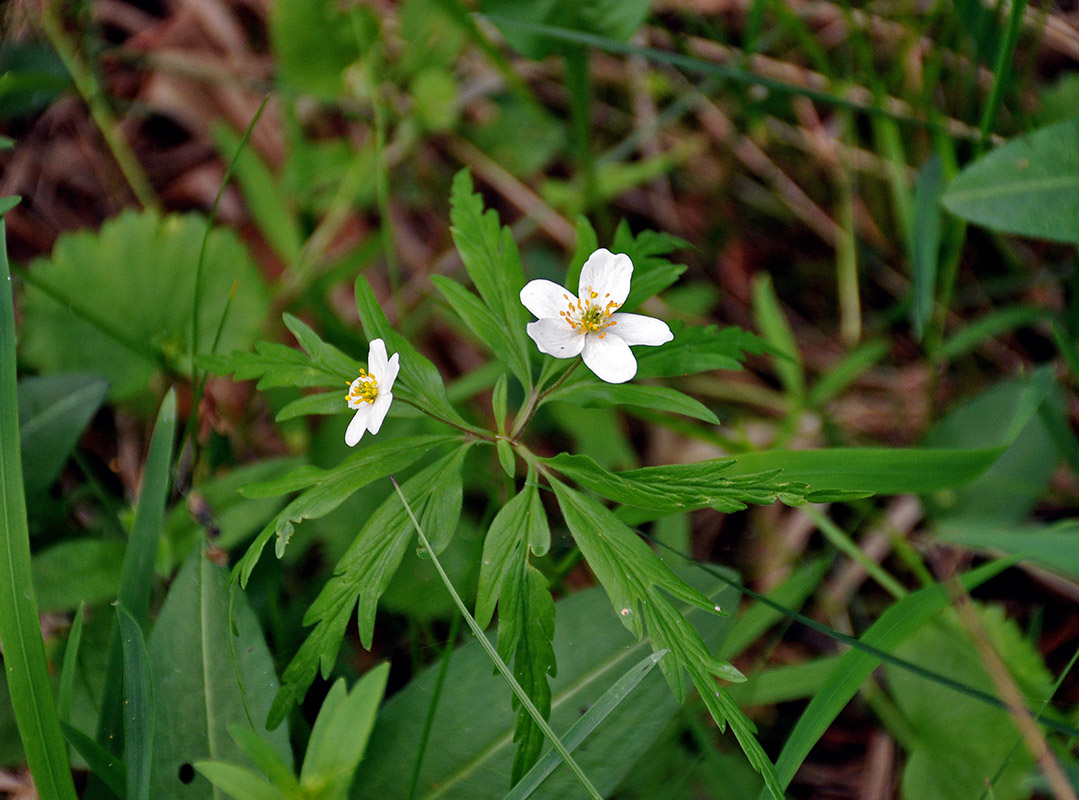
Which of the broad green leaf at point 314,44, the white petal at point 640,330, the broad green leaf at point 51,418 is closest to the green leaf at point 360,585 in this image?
the white petal at point 640,330

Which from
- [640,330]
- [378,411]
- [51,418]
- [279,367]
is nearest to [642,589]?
[640,330]

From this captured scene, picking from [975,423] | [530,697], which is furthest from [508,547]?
[975,423]

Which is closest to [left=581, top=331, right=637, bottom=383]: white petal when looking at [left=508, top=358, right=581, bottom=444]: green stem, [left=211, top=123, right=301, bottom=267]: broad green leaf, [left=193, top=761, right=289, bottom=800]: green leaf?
[left=508, top=358, right=581, bottom=444]: green stem

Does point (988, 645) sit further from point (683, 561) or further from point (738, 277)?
point (738, 277)

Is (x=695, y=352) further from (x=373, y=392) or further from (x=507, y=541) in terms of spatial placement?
(x=373, y=392)

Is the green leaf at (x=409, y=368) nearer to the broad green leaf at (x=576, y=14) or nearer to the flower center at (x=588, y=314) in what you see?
the flower center at (x=588, y=314)
